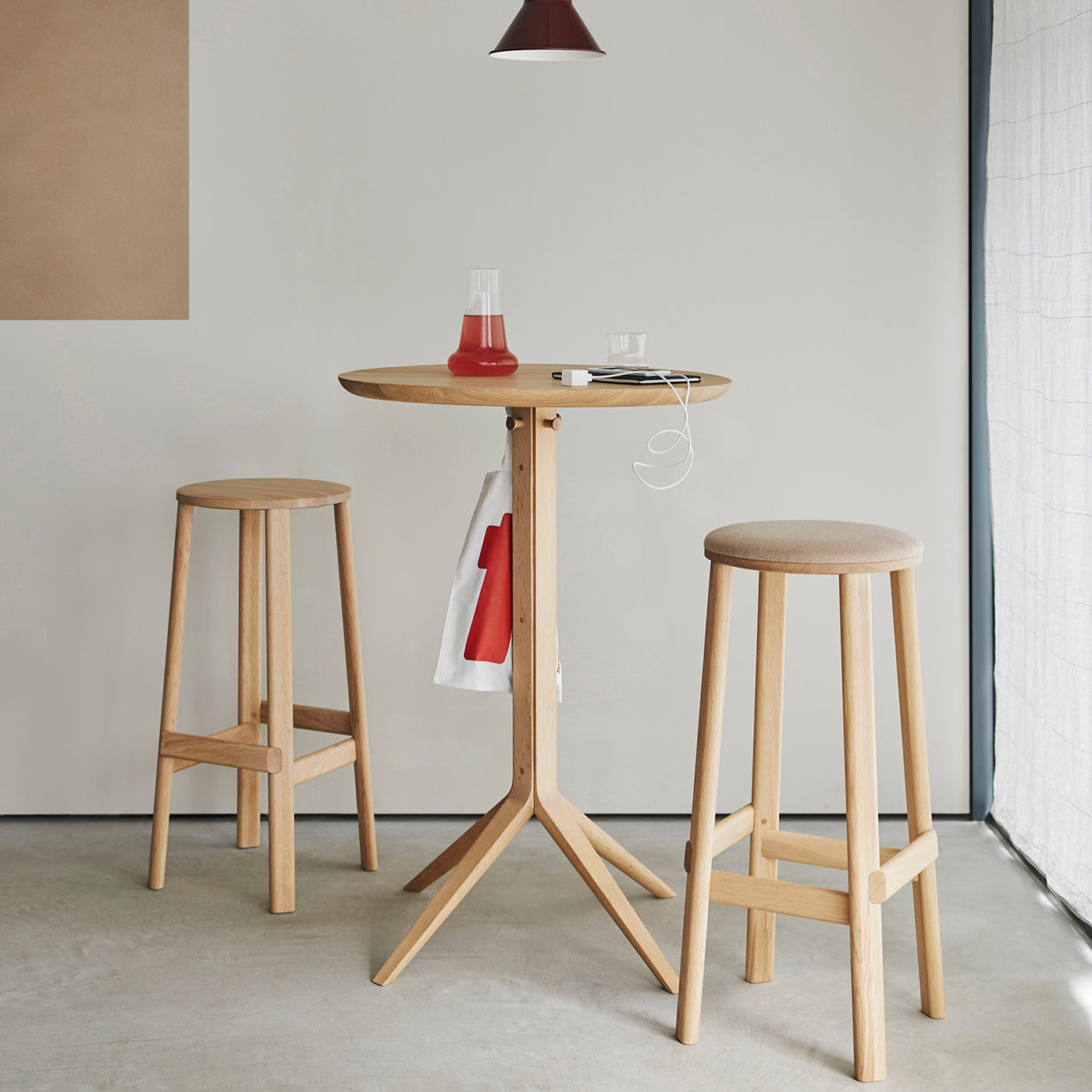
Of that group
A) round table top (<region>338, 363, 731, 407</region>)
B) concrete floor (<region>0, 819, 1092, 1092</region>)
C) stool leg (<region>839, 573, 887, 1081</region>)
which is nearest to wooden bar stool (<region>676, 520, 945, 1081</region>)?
stool leg (<region>839, 573, 887, 1081</region>)

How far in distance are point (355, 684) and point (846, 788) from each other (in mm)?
1146

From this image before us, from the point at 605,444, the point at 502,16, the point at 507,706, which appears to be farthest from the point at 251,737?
the point at 502,16

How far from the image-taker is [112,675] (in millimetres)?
3023

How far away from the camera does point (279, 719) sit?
8.20 feet

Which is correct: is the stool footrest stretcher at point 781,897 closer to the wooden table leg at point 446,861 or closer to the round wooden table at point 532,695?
the round wooden table at point 532,695

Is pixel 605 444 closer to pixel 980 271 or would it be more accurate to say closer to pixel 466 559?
pixel 466 559

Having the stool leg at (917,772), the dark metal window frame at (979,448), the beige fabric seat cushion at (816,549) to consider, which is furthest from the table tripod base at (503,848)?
the dark metal window frame at (979,448)

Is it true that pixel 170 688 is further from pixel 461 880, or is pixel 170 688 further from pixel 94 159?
pixel 94 159

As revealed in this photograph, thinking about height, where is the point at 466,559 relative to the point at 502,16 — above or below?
below

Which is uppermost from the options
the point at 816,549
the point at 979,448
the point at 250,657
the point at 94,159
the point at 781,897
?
the point at 94,159

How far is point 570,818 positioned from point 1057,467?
1.21 meters

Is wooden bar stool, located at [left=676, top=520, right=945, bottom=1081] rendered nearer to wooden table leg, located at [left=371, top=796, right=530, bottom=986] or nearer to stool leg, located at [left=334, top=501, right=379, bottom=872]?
wooden table leg, located at [left=371, top=796, right=530, bottom=986]

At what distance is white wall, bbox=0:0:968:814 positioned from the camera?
9.28 ft

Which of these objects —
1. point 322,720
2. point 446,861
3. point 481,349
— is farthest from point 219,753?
point 481,349
